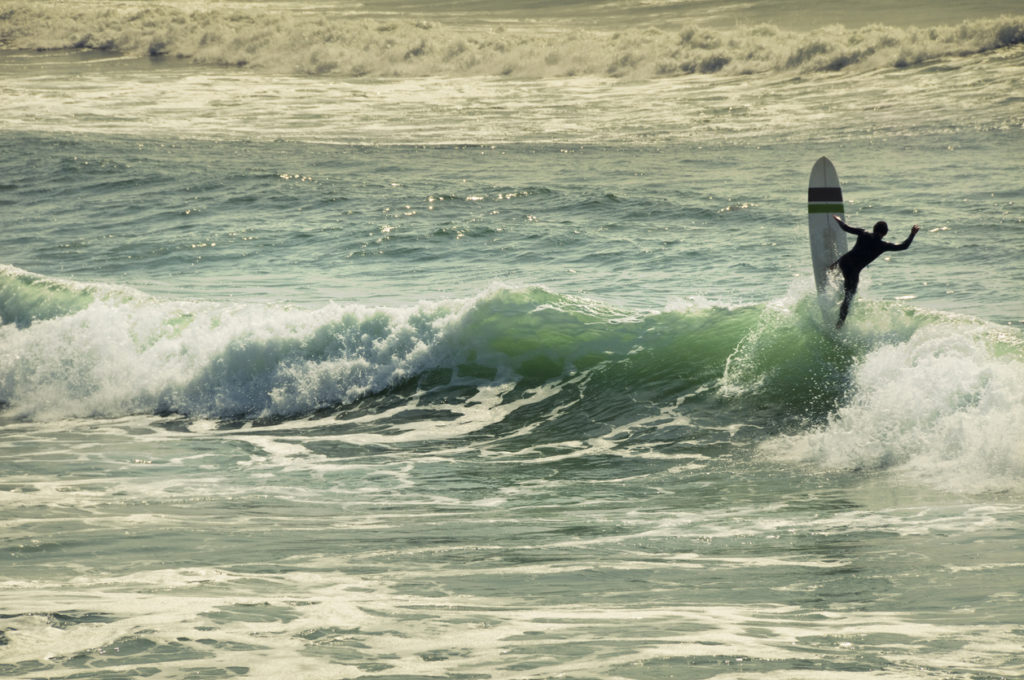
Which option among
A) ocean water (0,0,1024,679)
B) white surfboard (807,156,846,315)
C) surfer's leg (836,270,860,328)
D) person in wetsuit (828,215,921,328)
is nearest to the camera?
ocean water (0,0,1024,679)

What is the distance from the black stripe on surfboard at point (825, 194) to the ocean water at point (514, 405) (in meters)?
1.08

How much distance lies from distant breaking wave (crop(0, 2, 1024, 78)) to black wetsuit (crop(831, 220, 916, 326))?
93.7 ft

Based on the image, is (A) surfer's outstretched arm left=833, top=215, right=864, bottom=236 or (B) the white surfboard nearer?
(A) surfer's outstretched arm left=833, top=215, right=864, bottom=236

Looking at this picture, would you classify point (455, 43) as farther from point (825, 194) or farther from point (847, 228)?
point (847, 228)

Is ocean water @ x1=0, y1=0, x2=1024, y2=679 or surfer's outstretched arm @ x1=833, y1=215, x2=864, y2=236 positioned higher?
surfer's outstretched arm @ x1=833, y1=215, x2=864, y2=236

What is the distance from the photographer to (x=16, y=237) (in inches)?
827

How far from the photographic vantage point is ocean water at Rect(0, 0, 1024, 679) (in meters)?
5.56

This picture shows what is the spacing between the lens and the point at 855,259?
1163 centimetres

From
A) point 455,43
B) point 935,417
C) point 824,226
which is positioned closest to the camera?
point 935,417

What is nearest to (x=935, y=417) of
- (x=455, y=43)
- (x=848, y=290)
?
(x=848, y=290)

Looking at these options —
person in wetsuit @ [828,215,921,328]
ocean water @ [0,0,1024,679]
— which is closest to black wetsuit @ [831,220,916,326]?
person in wetsuit @ [828,215,921,328]

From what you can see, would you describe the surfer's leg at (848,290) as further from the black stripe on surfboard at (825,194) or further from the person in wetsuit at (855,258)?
the black stripe on surfboard at (825,194)

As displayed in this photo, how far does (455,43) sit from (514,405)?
125 ft

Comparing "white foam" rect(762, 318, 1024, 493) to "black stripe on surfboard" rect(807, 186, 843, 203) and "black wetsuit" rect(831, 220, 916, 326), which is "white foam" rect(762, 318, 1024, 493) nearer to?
"black wetsuit" rect(831, 220, 916, 326)
